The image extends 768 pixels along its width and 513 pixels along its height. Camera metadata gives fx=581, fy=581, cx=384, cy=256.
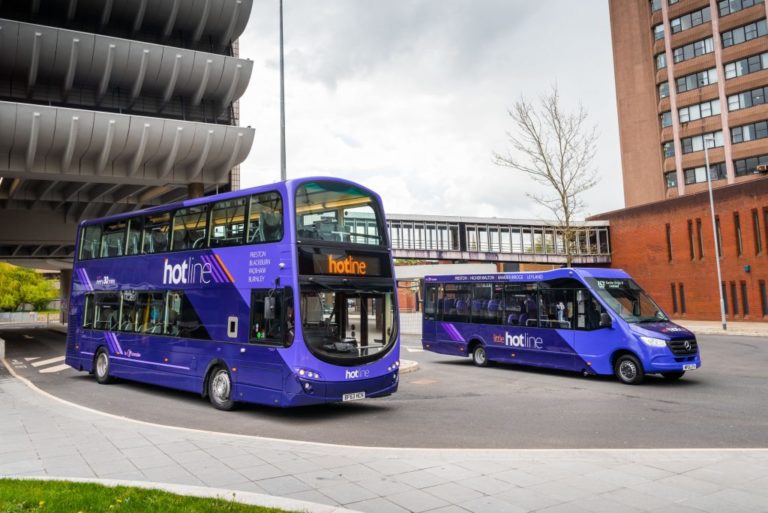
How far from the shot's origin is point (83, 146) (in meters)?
23.2

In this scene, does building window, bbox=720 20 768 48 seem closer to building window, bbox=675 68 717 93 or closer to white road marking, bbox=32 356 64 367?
building window, bbox=675 68 717 93

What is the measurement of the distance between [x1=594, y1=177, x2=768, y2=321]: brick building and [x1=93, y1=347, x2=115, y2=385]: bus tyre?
1475 inches

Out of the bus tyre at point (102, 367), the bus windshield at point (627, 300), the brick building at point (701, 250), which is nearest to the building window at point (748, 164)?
the brick building at point (701, 250)

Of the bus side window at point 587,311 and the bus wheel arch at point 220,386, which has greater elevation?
the bus side window at point 587,311

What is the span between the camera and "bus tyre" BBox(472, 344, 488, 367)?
1792cm

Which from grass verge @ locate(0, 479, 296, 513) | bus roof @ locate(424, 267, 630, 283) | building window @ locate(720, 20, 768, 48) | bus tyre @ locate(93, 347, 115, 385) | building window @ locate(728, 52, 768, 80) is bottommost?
grass verge @ locate(0, 479, 296, 513)

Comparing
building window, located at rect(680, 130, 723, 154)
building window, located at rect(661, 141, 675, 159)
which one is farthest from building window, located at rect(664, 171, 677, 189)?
building window, located at rect(680, 130, 723, 154)

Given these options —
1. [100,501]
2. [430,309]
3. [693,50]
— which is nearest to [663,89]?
[693,50]

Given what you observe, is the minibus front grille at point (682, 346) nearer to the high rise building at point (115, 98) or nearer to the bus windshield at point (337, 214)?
the bus windshield at point (337, 214)

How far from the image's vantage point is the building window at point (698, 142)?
49812mm

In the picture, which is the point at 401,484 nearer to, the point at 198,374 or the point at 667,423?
the point at 667,423

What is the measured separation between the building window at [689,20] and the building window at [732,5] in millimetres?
1327

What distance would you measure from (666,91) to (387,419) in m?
54.9

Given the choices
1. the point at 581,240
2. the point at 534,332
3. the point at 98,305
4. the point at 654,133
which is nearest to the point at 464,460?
the point at 534,332
